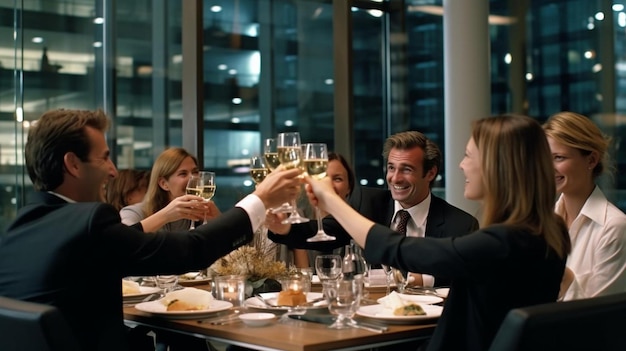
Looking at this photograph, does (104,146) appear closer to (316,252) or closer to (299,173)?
(299,173)

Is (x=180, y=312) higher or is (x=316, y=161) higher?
(x=316, y=161)

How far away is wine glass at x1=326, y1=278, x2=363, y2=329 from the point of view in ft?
8.05

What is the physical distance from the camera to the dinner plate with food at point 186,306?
2.73m

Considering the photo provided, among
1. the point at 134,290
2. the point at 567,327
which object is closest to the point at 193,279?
the point at 134,290

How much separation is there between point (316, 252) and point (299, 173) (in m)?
1.82

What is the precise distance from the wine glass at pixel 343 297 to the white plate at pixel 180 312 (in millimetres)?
457

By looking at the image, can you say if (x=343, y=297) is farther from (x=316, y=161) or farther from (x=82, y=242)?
(x=82, y=242)

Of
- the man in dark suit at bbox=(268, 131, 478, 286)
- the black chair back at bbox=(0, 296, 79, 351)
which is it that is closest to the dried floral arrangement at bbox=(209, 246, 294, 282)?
the man in dark suit at bbox=(268, 131, 478, 286)

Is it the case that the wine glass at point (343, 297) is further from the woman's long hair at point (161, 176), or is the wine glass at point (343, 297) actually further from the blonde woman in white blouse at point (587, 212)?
the woman's long hair at point (161, 176)

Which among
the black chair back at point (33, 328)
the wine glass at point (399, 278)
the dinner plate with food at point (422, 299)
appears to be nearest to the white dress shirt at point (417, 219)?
the wine glass at point (399, 278)

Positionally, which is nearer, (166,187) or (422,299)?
(422,299)

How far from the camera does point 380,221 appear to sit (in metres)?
4.07

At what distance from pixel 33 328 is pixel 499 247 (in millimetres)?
1228

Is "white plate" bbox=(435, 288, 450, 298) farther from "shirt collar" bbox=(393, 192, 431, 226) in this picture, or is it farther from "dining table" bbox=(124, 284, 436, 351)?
"shirt collar" bbox=(393, 192, 431, 226)
